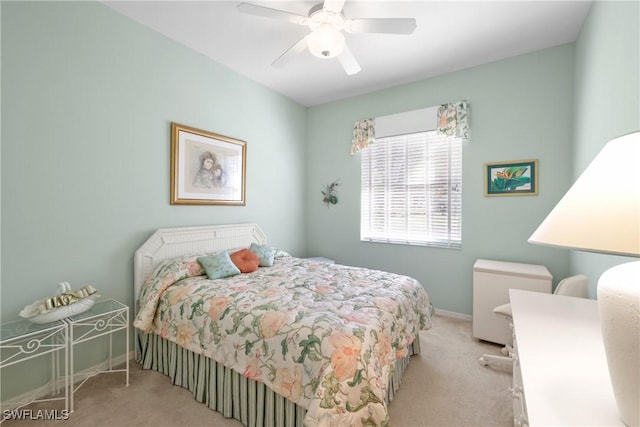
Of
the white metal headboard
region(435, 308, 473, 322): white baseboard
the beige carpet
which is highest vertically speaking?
the white metal headboard

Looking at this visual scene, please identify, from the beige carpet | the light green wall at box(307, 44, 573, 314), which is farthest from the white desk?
the light green wall at box(307, 44, 573, 314)

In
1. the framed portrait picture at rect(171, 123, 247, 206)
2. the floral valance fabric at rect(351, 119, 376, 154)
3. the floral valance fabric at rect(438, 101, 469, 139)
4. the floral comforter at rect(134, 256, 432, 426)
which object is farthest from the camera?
the floral valance fabric at rect(351, 119, 376, 154)

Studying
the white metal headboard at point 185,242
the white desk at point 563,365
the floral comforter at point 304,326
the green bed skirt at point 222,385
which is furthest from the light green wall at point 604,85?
the white metal headboard at point 185,242

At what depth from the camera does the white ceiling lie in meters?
2.14

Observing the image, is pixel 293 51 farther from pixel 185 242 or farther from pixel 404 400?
pixel 404 400

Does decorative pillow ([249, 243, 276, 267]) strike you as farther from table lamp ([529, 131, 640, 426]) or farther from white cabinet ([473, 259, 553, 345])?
table lamp ([529, 131, 640, 426])

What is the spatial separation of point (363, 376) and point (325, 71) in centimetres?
309

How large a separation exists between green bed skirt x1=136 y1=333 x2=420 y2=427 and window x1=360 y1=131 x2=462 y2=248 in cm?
166

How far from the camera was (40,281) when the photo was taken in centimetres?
185

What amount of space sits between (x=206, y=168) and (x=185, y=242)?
0.81 m

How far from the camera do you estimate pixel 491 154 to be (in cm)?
296

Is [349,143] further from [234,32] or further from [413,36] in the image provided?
[234,32]

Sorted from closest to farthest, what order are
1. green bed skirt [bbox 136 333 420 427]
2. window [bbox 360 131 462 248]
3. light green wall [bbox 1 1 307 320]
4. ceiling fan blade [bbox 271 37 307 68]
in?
green bed skirt [bbox 136 333 420 427], light green wall [bbox 1 1 307 320], ceiling fan blade [bbox 271 37 307 68], window [bbox 360 131 462 248]

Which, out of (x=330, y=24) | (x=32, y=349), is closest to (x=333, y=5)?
(x=330, y=24)
